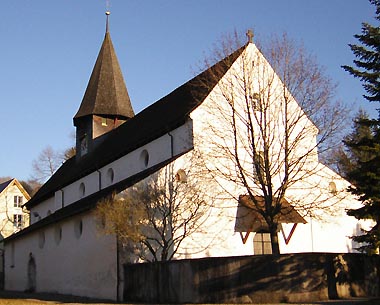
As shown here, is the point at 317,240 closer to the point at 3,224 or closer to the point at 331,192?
the point at 331,192

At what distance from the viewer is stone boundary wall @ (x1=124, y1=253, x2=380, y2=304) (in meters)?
18.5

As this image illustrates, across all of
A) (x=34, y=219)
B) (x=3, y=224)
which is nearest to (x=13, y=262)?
(x=34, y=219)

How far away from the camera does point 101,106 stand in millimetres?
39875

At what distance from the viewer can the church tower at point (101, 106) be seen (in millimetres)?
39531

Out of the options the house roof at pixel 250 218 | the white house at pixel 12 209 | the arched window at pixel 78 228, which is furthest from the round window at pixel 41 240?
the white house at pixel 12 209

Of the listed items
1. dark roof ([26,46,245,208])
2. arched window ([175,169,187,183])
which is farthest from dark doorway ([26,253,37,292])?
arched window ([175,169,187,183])

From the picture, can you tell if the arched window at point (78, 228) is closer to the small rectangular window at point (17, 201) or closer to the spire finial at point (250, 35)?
the spire finial at point (250, 35)

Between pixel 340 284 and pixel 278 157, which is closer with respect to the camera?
pixel 340 284

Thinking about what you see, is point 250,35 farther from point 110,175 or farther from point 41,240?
point 41,240

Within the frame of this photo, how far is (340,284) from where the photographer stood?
1966 cm

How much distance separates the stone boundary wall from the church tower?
68.4ft

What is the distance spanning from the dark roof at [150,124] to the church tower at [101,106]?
1097 mm

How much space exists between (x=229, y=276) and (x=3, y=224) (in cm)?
5575

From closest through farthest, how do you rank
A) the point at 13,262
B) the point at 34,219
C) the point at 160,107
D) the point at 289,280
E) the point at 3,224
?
the point at 289,280 → the point at 160,107 → the point at 13,262 → the point at 34,219 → the point at 3,224
